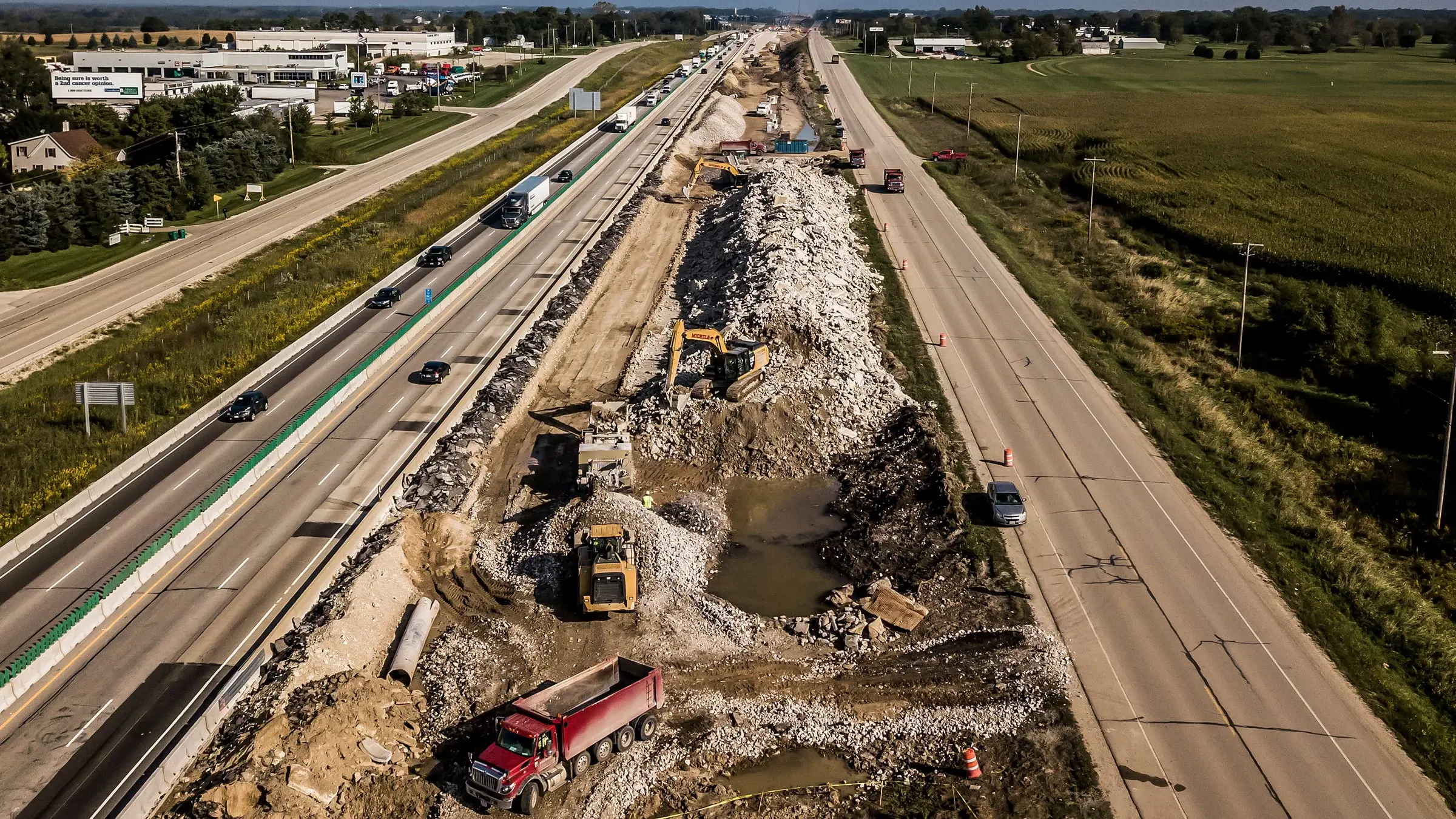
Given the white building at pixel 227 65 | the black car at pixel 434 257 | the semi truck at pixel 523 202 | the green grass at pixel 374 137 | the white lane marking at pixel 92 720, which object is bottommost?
the white lane marking at pixel 92 720

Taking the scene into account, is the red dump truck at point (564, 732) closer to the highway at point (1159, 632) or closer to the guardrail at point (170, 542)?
the highway at point (1159, 632)

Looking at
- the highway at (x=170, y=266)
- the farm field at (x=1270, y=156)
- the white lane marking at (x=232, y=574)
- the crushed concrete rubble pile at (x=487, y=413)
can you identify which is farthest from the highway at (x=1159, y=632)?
the highway at (x=170, y=266)

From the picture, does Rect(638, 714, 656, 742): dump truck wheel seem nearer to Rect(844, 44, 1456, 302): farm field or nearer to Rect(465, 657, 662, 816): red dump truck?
Rect(465, 657, 662, 816): red dump truck

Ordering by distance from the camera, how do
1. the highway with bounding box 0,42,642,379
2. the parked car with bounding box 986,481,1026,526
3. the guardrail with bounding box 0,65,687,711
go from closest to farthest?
the guardrail with bounding box 0,65,687,711, the parked car with bounding box 986,481,1026,526, the highway with bounding box 0,42,642,379

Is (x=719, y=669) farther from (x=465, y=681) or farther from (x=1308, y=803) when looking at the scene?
(x=1308, y=803)

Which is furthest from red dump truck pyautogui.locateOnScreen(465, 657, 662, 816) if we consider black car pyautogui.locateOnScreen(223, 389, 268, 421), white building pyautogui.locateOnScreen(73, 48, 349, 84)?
white building pyautogui.locateOnScreen(73, 48, 349, 84)

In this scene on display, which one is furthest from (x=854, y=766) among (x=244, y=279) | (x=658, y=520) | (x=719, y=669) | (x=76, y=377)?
(x=244, y=279)

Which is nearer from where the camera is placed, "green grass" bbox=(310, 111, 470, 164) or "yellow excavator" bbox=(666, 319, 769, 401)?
"yellow excavator" bbox=(666, 319, 769, 401)
